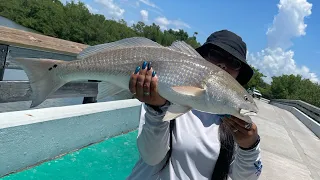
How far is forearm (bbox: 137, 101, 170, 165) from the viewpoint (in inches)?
83.0

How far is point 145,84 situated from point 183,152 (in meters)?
0.59

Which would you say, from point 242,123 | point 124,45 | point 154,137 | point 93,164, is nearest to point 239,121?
point 242,123

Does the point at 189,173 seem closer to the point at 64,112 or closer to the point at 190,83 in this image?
the point at 190,83

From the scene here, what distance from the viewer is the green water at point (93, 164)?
169 inches

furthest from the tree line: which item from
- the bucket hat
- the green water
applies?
the bucket hat

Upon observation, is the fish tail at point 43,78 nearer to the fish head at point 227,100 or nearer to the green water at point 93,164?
the fish head at point 227,100

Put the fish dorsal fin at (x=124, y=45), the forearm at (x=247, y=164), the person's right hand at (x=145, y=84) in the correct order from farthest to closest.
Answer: the forearm at (x=247, y=164), the fish dorsal fin at (x=124, y=45), the person's right hand at (x=145, y=84)

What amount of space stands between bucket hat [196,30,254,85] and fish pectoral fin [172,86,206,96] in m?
0.64

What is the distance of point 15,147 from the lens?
3.88 meters

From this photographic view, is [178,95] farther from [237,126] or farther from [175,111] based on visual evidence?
[237,126]

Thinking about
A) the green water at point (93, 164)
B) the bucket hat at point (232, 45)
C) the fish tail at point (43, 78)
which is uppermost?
the bucket hat at point (232, 45)

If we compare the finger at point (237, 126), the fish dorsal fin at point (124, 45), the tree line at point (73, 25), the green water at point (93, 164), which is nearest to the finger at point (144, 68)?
the fish dorsal fin at point (124, 45)

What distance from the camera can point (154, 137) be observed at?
212cm

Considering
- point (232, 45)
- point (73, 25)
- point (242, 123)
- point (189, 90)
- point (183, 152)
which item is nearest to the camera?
point (189, 90)
